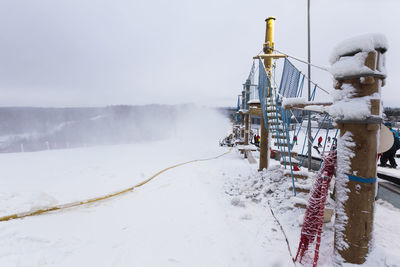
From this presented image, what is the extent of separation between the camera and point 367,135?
79.3 inches

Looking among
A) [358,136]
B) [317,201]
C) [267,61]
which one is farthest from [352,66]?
[267,61]

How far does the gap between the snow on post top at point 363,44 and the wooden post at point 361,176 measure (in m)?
0.06

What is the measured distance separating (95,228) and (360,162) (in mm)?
4376

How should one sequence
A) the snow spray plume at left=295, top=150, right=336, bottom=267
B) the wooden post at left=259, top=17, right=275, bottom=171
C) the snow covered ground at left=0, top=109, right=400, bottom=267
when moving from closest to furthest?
the snow spray plume at left=295, top=150, right=336, bottom=267
the snow covered ground at left=0, top=109, right=400, bottom=267
the wooden post at left=259, top=17, right=275, bottom=171

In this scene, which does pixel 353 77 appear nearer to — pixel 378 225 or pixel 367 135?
pixel 367 135

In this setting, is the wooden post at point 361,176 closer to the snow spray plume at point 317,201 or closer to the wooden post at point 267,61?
the snow spray plume at point 317,201

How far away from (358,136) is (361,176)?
42 centimetres

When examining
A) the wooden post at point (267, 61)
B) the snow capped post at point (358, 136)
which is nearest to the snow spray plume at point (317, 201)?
the snow capped post at point (358, 136)

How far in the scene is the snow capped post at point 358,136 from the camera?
6.48ft

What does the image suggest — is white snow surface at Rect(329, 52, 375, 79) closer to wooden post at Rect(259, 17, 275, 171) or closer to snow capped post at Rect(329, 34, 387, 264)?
snow capped post at Rect(329, 34, 387, 264)

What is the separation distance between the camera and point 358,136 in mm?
2059

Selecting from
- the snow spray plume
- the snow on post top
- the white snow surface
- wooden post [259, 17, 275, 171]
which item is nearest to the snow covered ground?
the snow spray plume

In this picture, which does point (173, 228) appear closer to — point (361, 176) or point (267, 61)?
point (361, 176)

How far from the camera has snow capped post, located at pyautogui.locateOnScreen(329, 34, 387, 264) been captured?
197cm
